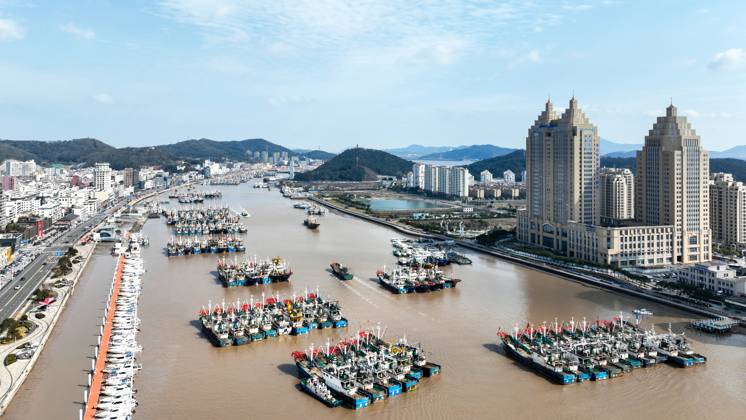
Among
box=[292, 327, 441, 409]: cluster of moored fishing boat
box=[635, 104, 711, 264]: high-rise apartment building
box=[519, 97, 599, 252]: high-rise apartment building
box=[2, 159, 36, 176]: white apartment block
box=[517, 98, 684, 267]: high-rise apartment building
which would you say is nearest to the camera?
box=[292, 327, 441, 409]: cluster of moored fishing boat

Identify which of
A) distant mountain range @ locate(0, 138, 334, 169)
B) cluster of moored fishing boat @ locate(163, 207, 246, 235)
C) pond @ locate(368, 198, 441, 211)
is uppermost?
distant mountain range @ locate(0, 138, 334, 169)

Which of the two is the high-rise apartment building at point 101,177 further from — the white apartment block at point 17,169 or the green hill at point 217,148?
the green hill at point 217,148

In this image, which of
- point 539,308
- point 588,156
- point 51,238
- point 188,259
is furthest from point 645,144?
point 51,238

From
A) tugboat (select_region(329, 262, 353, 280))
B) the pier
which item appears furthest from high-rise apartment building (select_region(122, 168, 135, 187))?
the pier

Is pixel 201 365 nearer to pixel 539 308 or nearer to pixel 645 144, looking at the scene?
pixel 539 308

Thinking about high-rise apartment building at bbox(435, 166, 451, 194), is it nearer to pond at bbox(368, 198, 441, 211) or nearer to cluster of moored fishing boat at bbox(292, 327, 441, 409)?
pond at bbox(368, 198, 441, 211)

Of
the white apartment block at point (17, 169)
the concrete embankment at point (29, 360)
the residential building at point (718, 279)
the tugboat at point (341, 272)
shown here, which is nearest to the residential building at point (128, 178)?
the white apartment block at point (17, 169)
